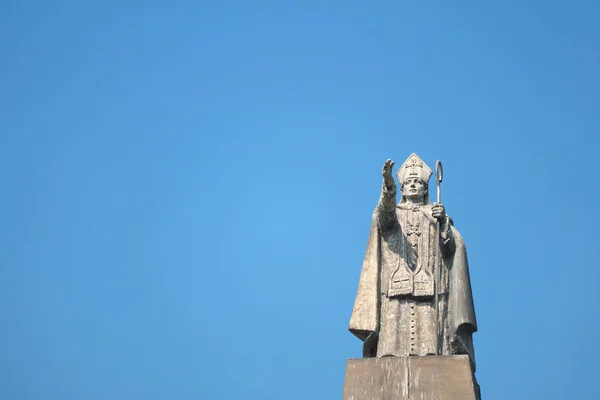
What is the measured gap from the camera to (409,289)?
1805cm

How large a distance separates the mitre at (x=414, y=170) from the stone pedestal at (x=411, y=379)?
4.13 meters

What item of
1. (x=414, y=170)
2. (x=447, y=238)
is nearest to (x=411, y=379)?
(x=447, y=238)

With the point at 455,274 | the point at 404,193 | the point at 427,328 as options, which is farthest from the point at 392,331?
the point at 404,193

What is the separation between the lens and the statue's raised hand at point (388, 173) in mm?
17844

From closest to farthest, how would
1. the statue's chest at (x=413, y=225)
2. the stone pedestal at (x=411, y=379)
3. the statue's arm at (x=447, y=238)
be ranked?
1. the stone pedestal at (x=411, y=379)
2. the statue's arm at (x=447, y=238)
3. the statue's chest at (x=413, y=225)

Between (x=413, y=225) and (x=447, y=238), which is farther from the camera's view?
(x=413, y=225)

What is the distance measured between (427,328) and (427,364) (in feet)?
3.01

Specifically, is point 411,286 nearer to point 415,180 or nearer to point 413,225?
point 413,225

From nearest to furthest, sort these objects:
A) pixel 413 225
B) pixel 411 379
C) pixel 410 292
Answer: pixel 411 379
pixel 410 292
pixel 413 225

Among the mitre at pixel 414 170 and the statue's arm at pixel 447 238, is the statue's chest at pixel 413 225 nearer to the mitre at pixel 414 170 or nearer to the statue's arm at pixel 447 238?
the statue's arm at pixel 447 238

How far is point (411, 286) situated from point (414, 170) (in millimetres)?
2750

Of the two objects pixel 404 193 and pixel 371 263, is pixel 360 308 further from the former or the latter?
pixel 404 193

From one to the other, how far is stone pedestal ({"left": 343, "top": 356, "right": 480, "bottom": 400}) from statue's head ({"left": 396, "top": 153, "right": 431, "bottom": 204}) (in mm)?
3753

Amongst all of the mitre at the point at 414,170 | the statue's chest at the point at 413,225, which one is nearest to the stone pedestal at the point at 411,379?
the statue's chest at the point at 413,225
